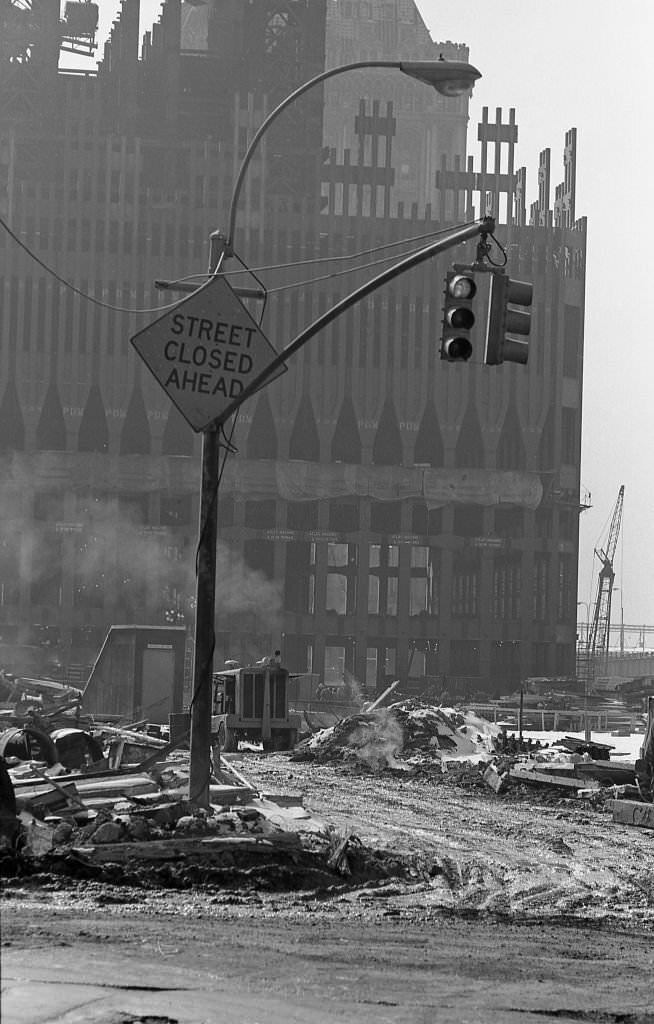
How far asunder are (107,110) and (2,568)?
30228mm

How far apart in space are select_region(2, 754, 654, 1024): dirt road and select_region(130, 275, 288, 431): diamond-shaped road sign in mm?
5905

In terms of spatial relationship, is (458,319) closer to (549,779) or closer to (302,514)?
(549,779)

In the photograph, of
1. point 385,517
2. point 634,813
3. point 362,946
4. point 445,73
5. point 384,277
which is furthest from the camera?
point 385,517

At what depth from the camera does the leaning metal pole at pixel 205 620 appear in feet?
60.0

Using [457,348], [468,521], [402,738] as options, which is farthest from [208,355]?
[468,521]

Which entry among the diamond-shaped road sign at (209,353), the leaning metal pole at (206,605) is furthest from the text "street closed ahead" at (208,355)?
the leaning metal pole at (206,605)

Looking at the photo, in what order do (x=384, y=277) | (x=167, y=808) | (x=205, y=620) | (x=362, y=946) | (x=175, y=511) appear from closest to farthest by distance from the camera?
(x=362, y=946) < (x=384, y=277) < (x=167, y=808) < (x=205, y=620) < (x=175, y=511)

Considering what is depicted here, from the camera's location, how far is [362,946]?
11.4 metres

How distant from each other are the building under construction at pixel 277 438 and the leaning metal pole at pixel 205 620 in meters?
67.6

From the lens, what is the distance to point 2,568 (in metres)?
88.9

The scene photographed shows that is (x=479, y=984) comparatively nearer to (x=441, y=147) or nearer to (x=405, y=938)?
(x=405, y=938)

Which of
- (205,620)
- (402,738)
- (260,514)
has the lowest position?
(402,738)

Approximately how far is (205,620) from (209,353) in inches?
132

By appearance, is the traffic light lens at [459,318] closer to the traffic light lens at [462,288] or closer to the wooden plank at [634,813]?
the traffic light lens at [462,288]
